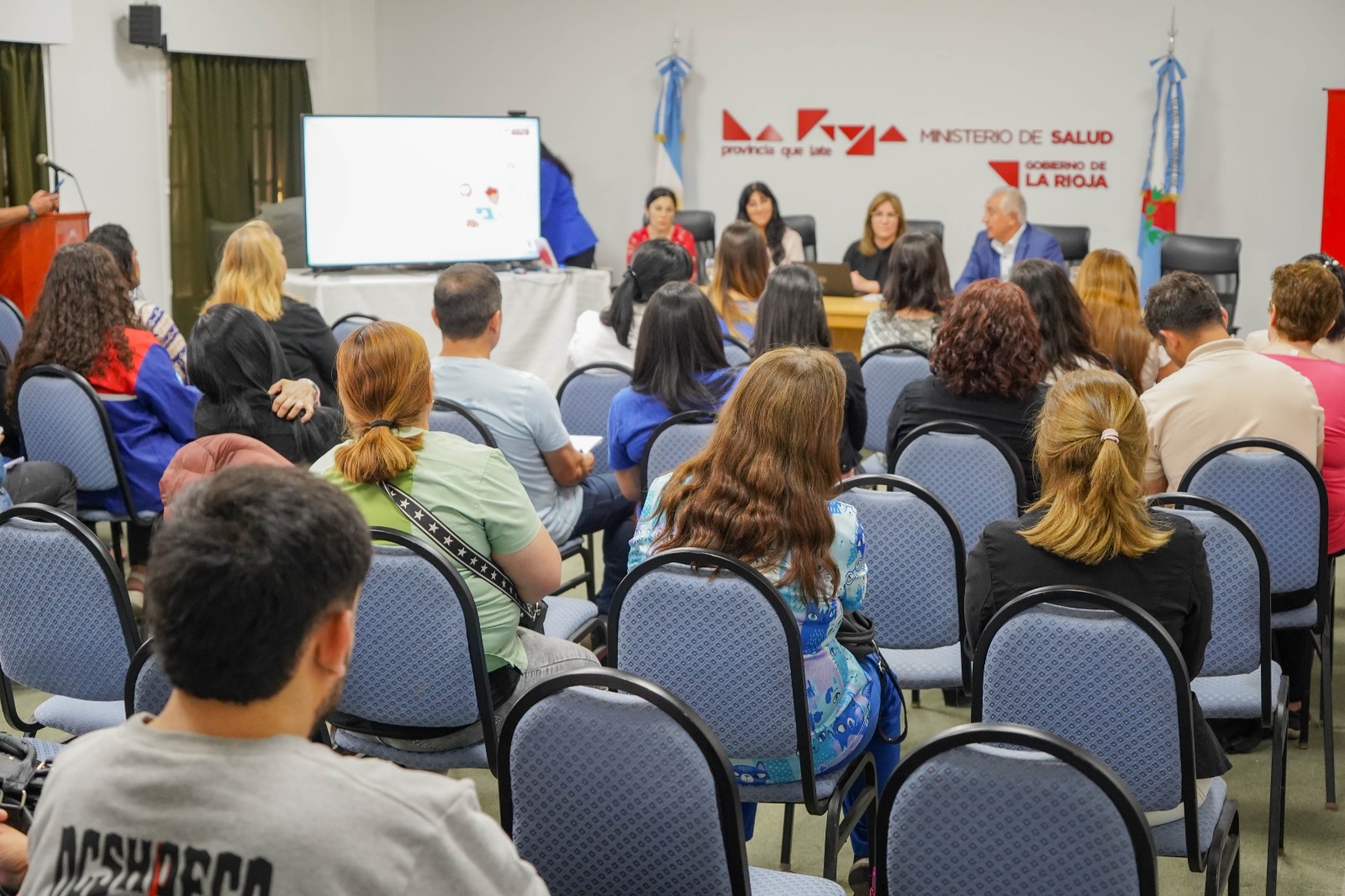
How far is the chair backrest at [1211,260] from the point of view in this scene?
753 cm

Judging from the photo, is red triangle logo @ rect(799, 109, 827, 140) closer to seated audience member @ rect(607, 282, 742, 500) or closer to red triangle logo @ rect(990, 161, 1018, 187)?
red triangle logo @ rect(990, 161, 1018, 187)

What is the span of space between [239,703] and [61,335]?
339 cm

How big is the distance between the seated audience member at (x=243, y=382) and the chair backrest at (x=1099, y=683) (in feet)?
6.46

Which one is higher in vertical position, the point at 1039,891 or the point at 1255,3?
the point at 1255,3

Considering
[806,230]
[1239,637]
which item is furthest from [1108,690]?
[806,230]

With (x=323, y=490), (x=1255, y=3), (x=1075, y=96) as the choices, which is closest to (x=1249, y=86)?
(x=1255, y=3)

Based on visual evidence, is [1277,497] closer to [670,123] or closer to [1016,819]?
[1016,819]

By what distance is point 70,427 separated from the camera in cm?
396

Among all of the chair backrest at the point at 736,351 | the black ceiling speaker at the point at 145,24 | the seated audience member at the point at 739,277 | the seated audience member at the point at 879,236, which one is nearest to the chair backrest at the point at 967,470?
the chair backrest at the point at 736,351

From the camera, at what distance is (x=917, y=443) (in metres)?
3.28

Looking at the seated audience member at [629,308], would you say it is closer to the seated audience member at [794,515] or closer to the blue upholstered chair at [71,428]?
the blue upholstered chair at [71,428]

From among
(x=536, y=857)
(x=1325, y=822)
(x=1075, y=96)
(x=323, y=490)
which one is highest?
(x=1075, y=96)

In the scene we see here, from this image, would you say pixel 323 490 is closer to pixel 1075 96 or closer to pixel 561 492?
pixel 561 492

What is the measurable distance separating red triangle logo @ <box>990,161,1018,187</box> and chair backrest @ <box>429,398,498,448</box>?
670 centimetres
